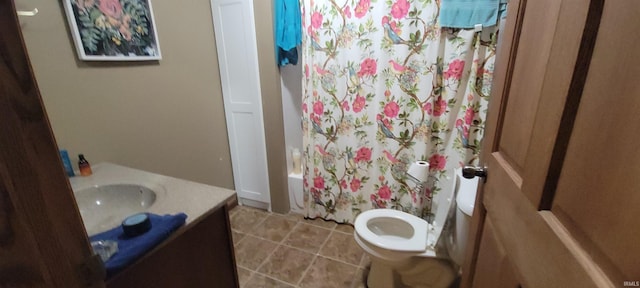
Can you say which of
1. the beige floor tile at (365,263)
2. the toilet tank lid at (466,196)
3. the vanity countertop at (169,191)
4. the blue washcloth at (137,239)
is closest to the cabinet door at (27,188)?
the blue washcloth at (137,239)

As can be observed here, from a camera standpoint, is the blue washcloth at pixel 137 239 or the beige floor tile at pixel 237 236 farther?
the beige floor tile at pixel 237 236

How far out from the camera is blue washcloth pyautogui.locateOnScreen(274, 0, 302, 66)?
1.81 meters

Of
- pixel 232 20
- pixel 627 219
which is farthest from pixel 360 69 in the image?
pixel 627 219

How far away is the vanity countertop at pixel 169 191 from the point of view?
2.97 ft

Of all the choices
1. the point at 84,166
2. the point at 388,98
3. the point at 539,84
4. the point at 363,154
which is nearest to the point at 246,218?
the point at 363,154

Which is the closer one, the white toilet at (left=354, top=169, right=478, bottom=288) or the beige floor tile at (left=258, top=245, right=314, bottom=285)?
the white toilet at (left=354, top=169, right=478, bottom=288)

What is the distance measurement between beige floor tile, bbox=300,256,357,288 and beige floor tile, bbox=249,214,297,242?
1.30 feet

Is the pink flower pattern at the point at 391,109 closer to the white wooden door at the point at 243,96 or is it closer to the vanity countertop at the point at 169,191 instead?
the white wooden door at the point at 243,96

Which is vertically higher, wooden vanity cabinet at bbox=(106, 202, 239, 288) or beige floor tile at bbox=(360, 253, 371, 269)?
wooden vanity cabinet at bbox=(106, 202, 239, 288)

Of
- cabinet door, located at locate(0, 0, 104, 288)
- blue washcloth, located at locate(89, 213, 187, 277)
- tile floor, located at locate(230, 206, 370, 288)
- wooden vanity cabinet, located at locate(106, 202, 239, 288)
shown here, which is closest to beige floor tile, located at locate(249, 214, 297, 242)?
tile floor, located at locate(230, 206, 370, 288)

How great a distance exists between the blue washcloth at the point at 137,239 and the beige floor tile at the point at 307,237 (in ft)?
4.08

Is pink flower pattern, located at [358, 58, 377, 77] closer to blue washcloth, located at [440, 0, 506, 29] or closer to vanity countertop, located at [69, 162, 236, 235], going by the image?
blue washcloth, located at [440, 0, 506, 29]

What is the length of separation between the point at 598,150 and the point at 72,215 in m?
0.81

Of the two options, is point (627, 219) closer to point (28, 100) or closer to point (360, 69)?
point (28, 100)
